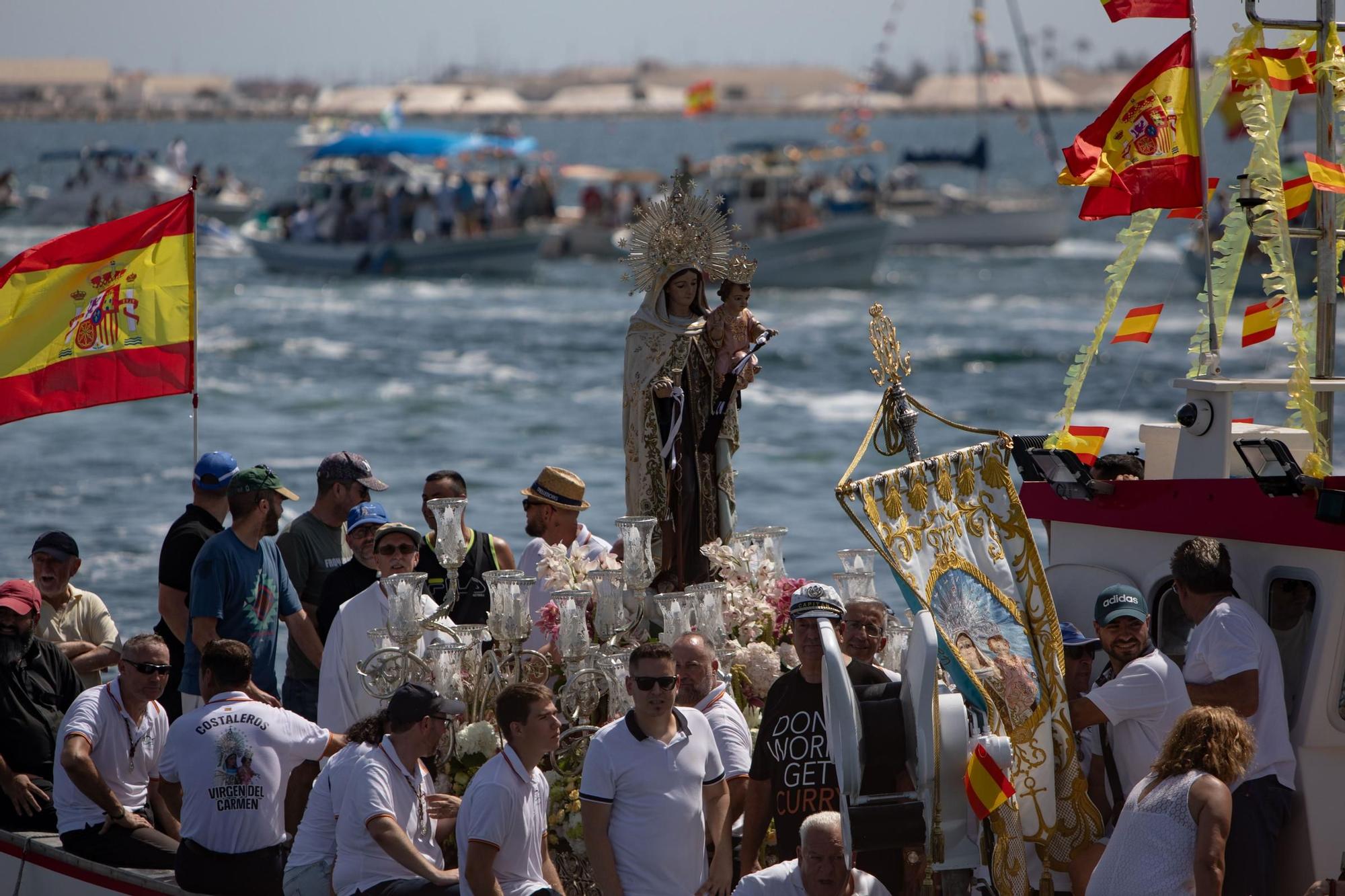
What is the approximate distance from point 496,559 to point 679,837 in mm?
2707

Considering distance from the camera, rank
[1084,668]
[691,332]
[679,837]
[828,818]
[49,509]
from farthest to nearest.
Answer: [49,509], [691,332], [1084,668], [679,837], [828,818]

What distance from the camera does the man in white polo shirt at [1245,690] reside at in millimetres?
6863

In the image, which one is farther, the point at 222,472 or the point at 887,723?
the point at 222,472

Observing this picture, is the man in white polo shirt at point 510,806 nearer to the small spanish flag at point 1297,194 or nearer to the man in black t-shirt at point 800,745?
the man in black t-shirt at point 800,745

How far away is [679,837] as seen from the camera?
703cm

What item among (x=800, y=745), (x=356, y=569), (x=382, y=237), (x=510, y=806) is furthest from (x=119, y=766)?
(x=382, y=237)

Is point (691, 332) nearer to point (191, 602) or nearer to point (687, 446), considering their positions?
point (687, 446)

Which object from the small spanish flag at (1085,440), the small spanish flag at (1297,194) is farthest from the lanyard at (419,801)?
the small spanish flag at (1297,194)

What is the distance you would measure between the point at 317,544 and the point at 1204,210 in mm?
4846

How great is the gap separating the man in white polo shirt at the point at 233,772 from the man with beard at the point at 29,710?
120 centimetres

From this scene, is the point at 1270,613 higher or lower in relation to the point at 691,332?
lower

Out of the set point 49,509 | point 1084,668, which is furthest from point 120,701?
point 49,509

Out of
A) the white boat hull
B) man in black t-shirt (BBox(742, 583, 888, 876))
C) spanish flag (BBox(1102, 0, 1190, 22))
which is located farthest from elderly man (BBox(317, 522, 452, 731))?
the white boat hull

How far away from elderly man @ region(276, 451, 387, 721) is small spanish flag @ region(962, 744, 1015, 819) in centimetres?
402
